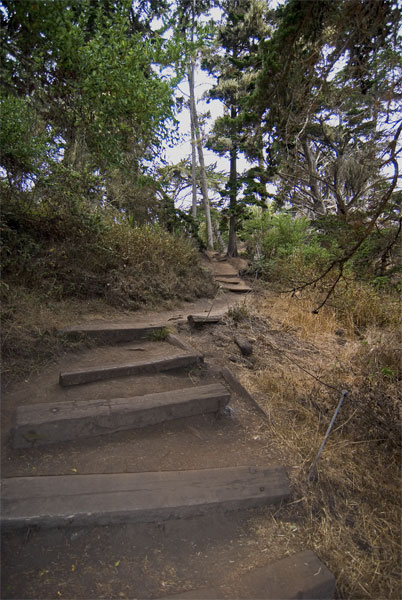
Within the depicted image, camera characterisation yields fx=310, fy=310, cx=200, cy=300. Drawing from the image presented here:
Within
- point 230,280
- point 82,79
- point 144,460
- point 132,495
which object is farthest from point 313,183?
point 132,495

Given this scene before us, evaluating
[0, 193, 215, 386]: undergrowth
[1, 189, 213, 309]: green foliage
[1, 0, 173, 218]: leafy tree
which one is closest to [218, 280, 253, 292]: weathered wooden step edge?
[0, 193, 215, 386]: undergrowth

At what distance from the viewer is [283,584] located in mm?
1557

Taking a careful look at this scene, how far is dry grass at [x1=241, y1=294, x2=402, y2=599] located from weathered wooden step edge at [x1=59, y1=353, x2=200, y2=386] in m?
0.74

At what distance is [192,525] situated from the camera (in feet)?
6.06

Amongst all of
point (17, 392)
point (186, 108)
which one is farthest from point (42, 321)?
point (186, 108)

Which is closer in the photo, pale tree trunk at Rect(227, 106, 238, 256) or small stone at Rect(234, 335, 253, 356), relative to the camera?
small stone at Rect(234, 335, 253, 356)

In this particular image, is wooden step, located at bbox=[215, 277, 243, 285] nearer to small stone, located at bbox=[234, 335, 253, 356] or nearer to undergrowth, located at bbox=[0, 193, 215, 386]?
undergrowth, located at bbox=[0, 193, 215, 386]

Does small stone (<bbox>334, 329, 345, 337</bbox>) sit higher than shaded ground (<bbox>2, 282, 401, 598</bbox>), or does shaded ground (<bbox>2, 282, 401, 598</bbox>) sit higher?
small stone (<bbox>334, 329, 345, 337</bbox>)

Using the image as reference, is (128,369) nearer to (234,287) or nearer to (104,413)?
(104,413)

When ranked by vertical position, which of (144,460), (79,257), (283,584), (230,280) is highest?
(79,257)

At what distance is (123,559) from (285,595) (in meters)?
0.83

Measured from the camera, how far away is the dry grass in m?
1.78

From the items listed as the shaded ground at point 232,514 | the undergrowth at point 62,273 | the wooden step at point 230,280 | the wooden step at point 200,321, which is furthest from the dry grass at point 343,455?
the wooden step at point 230,280

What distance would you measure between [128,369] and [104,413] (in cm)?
77
